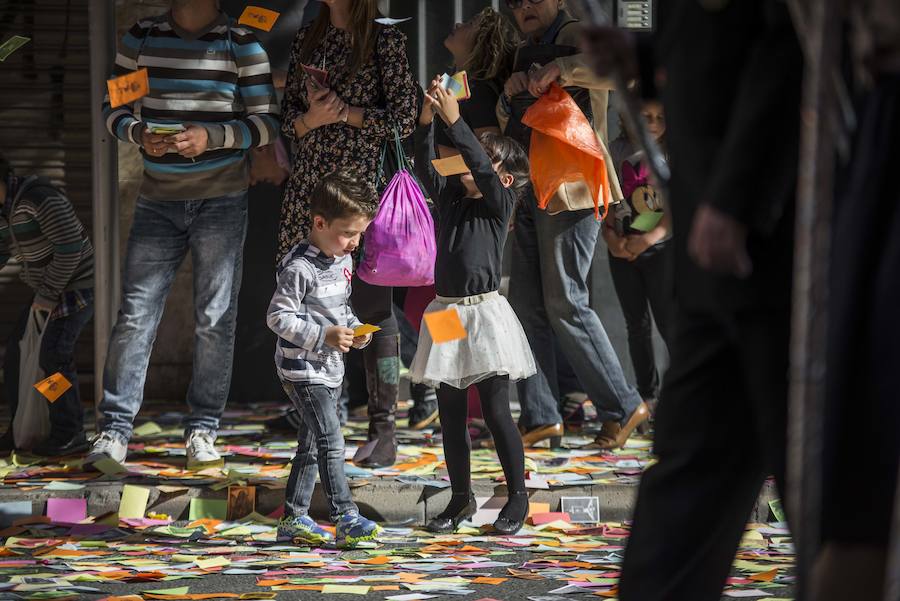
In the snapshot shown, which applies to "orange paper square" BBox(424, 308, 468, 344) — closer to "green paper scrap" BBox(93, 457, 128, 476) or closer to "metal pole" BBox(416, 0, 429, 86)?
"green paper scrap" BBox(93, 457, 128, 476)

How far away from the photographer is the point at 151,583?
4.95 m

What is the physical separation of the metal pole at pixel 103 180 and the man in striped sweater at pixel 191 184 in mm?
505

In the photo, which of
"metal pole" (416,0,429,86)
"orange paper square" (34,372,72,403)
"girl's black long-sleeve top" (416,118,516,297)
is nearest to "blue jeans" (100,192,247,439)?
"orange paper square" (34,372,72,403)

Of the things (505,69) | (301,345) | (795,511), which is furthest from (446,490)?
(795,511)

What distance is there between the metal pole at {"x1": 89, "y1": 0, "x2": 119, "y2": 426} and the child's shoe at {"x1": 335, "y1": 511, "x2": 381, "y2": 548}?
2.19m

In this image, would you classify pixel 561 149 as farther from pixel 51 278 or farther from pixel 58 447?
pixel 58 447

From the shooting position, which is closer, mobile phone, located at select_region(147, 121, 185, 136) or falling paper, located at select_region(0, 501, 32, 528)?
falling paper, located at select_region(0, 501, 32, 528)

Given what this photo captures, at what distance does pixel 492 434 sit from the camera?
5.80 m

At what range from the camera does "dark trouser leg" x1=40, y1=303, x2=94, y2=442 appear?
709 cm

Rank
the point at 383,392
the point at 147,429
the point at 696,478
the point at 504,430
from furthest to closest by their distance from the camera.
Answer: the point at 147,429 → the point at 383,392 → the point at 504,430 → the point at 696,478

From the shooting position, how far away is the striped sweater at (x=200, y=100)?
670cm

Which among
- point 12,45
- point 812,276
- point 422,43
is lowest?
point 812,276

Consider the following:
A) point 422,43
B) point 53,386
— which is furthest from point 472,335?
point 422,43

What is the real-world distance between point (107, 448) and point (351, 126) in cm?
195
